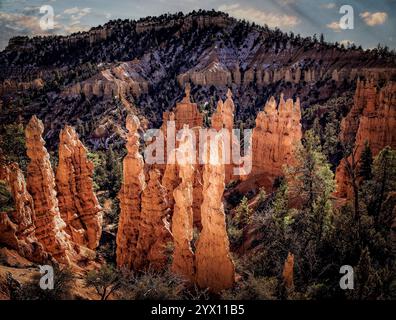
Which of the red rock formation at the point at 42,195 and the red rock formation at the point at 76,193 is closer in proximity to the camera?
the red rock formation at the point at 42,195

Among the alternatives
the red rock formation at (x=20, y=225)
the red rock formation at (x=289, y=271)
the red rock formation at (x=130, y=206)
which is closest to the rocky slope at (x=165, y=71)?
the red rock formation at (x=130, y=206)

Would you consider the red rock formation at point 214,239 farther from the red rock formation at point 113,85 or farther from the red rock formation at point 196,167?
the red rock formation at point 113,85

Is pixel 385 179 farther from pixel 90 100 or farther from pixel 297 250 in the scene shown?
pixel 90 100

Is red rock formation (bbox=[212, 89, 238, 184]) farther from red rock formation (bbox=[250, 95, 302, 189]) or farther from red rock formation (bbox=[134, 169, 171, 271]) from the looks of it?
red rock formation (bbox=[134, 169, 171, 271])

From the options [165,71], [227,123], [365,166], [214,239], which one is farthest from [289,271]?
[165,71]

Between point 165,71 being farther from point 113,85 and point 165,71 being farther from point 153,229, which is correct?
point 153,229
